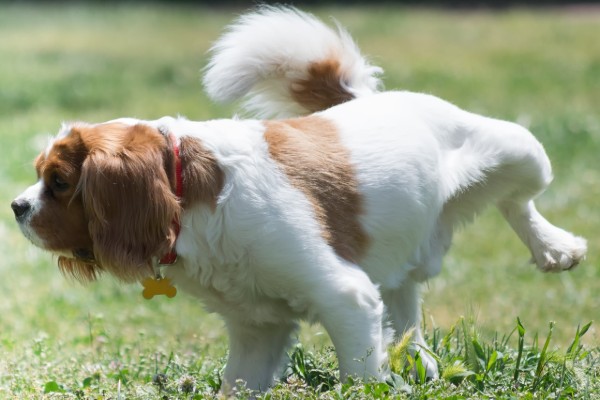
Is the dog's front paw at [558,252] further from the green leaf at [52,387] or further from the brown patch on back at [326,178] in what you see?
the green leaf at [52,387]

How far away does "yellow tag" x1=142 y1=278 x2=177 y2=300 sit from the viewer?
4113mm

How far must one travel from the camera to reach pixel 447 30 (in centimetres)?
1977

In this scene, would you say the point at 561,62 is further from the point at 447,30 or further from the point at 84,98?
the point at 84,98

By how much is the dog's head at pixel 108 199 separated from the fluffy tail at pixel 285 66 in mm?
1125

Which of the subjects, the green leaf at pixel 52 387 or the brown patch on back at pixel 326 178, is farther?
the green leaf at pixel 52 387

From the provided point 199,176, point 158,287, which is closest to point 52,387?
point 158,287

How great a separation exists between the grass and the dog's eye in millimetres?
872

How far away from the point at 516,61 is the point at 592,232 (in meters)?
7.99

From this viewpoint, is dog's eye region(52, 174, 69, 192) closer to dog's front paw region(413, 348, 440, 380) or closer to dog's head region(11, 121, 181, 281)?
dog's head region(11, 121, 181, 281)

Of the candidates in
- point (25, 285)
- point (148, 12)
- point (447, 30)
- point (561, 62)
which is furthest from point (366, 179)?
point (148, 12)

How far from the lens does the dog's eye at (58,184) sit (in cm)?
393

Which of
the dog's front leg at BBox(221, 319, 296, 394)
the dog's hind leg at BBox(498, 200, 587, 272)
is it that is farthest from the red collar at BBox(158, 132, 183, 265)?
the dog's hind leg at BBox(498, 200, 587, 272)

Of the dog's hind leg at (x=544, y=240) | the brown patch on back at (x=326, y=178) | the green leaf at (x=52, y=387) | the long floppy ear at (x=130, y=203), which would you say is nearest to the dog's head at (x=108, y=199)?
the long floppy ear at (x=130, y=203)

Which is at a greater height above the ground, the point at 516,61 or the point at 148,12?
the point at 516,61
